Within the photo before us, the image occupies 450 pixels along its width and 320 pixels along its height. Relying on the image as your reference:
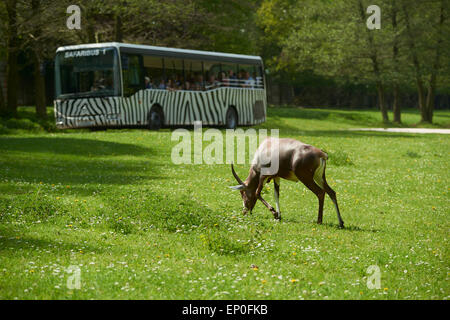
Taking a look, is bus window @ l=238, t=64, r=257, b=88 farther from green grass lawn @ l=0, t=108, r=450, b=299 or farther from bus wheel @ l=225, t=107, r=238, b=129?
green grass lawn @ l=0, t=108, r=450, b=299

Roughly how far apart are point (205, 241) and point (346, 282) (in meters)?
2.41

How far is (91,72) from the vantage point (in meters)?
29.1

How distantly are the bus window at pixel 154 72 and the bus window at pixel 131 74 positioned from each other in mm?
450

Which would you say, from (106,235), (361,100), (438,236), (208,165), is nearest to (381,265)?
(438,236)

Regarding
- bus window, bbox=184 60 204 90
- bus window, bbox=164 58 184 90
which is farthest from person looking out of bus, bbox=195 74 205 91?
bus window, bbox=164 58 184 90

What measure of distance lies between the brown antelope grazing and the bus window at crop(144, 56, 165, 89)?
1997 centimetres

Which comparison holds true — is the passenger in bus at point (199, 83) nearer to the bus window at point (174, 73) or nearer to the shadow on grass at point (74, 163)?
the bus window at point (174, 73)

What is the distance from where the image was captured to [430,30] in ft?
148

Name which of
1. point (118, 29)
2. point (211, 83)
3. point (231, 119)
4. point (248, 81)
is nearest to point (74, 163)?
point (211, 83)

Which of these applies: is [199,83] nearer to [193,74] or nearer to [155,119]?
[193,74]

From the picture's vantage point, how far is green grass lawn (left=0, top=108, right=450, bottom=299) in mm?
7457

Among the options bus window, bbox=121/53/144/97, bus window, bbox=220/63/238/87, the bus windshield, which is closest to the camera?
the bus windshield

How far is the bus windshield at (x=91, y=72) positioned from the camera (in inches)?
1136
